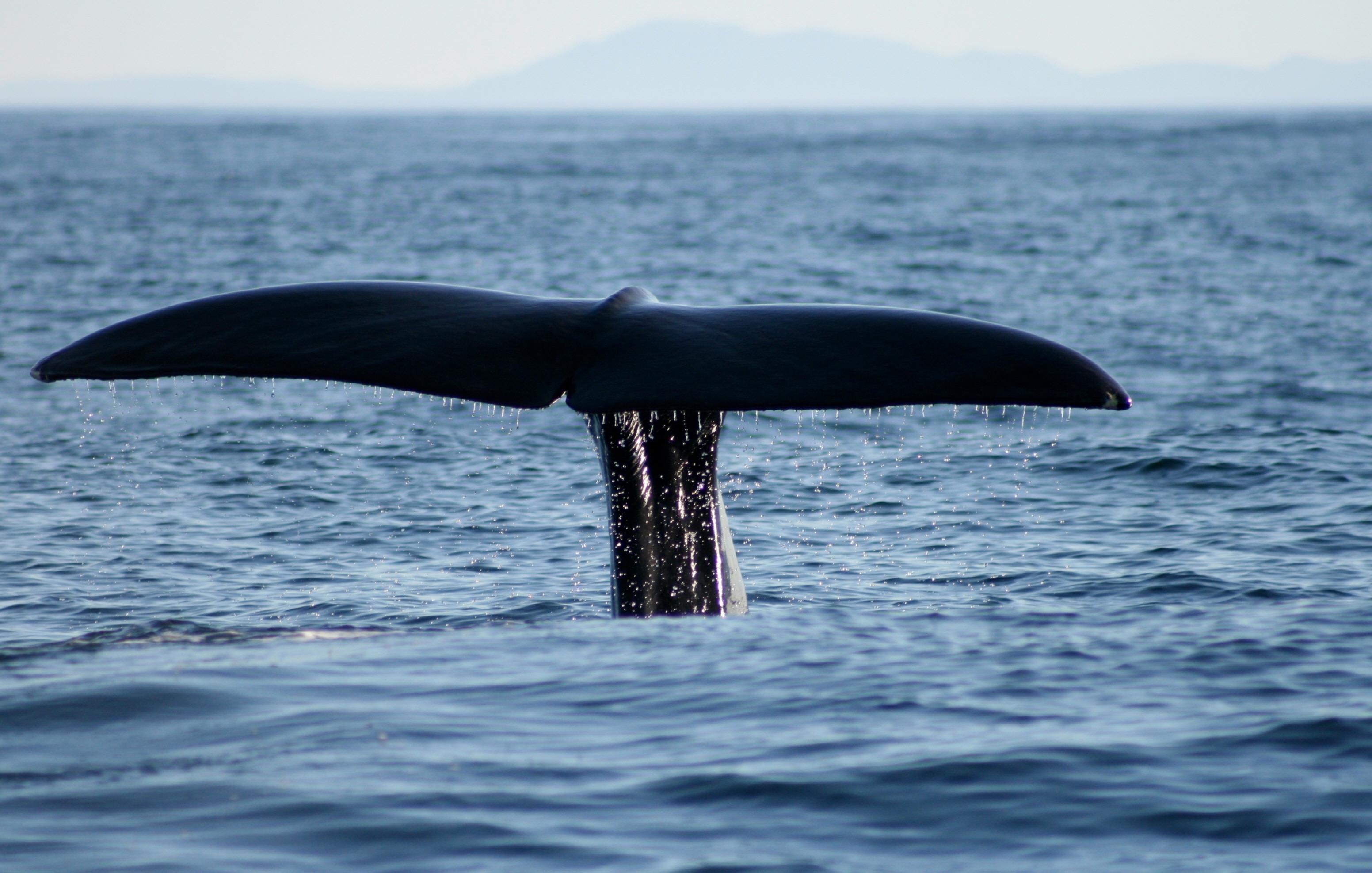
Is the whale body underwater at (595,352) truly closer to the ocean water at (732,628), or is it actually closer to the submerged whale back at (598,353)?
the submerged whale back at (598,353)

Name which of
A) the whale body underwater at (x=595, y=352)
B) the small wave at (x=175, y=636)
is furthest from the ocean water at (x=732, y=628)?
the whale body underwater at (x=595, y=352)

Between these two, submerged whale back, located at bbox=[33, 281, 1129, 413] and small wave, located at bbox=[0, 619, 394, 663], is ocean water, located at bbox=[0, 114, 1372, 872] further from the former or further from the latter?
submerged whale back, located at bbox=[33, 281, 1129, 413]

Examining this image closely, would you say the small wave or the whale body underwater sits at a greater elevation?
the whale body underwater

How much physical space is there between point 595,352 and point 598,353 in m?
0.02

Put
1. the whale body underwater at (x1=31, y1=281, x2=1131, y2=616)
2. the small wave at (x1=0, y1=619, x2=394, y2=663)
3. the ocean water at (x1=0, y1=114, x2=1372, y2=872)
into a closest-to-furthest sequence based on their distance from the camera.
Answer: the ocean water at (x1=0, y1=114, x2=1372, y2=872) < the whale body underwater at (x1=31, y1=281, x2=1131, y2=616) < the small wave at (x1=0, y1=619, x2=394, y2=663)

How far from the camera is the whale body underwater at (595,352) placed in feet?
20.8

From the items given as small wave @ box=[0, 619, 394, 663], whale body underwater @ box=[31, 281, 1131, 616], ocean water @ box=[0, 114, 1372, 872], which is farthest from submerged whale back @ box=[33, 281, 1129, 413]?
small wave @ box=[0, 619, 394, 663]

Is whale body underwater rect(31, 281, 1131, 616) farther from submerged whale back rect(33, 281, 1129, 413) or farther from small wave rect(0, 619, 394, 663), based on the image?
small wave rect(0, 619, 394, 663)

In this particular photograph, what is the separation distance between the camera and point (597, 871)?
17.6 ft

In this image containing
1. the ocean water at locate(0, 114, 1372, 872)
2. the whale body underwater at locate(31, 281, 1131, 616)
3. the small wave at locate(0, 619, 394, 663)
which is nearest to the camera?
the ocean water at locate(0, 114, 1372, 872)

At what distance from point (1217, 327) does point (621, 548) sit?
19689 mm

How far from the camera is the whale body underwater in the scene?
249 inches

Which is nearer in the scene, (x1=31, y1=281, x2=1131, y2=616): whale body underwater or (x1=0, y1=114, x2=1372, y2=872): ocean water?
(x1=0, y1=114, x2=1372, y2=872): ocean water

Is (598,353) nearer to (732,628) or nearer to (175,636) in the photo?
(732,628)
